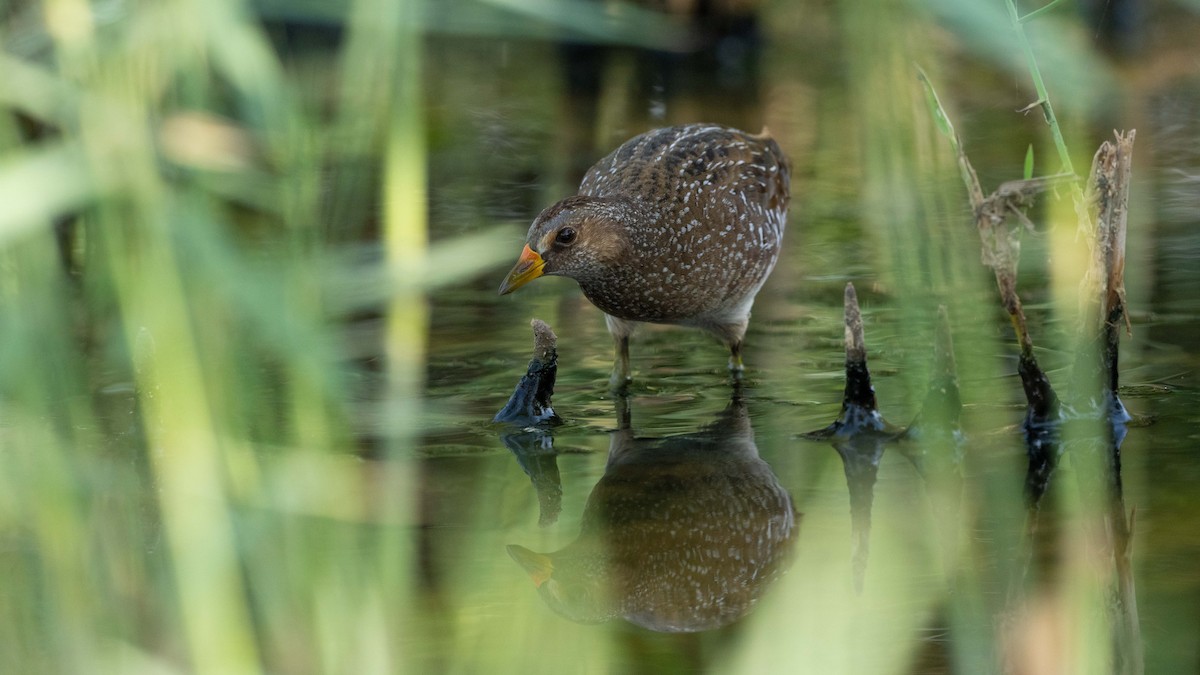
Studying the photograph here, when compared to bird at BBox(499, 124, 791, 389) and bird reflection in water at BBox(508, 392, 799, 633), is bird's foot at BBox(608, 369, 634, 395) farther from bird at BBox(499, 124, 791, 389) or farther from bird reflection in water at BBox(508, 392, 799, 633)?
bird reflection in water at BBox(508, 392, 799, 633)

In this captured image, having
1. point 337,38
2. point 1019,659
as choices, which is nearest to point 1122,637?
→ point 1019,659

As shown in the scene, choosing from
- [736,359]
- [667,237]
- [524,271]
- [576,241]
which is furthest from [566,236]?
[736,359]

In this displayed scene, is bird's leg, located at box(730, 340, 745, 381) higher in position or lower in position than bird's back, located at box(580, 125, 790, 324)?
lower

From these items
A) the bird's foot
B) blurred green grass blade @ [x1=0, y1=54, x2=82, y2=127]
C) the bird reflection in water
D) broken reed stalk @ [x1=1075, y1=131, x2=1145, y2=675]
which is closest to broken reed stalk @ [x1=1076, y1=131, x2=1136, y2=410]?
broken reed stalk @ [x1=1075, y1=131, x2=1145, y2=675]

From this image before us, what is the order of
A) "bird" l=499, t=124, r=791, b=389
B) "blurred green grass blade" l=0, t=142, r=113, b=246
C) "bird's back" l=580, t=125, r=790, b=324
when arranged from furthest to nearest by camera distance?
1. "bird's back" l=580, t=125, r=790, b=324
2. "bird" l=499, t=124, r=791, b=389
3. "blurred green grass blade" l=0, t=142, r=113, b=246

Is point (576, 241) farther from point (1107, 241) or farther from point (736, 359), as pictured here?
point (1107, 241)

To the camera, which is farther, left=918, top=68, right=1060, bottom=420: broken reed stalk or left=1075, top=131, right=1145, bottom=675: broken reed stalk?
left=1075, top=131, right=1145, bottom=675: broken reed stalk

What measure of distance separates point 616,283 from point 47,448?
6.27ft

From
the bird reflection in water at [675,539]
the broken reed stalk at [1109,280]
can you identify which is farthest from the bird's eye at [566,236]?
the broken reed stalk at [1109,280]

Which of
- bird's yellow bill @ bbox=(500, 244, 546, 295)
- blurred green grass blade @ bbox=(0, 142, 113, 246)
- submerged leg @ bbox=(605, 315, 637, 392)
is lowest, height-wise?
submerged leg @ bbox=(605, 315, 637, 392)

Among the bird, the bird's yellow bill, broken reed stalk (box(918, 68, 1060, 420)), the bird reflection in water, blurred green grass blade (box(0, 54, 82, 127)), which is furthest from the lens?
the bird

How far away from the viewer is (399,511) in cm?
388

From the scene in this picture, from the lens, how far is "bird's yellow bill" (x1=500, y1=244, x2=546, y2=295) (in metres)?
4.87

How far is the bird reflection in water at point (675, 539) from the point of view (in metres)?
3.23
